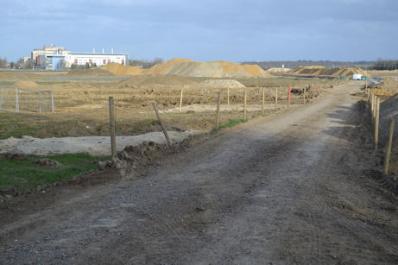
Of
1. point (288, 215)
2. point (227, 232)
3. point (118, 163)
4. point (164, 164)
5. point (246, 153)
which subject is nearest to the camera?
point (227, 232)

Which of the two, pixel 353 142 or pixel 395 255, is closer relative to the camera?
pixel 395 255

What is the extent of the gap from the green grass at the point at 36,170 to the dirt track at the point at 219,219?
1275 mm

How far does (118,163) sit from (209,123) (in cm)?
1300

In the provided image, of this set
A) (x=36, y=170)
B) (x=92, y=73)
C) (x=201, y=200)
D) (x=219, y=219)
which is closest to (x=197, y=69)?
(x=92, y=73)

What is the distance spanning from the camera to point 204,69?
416 feet

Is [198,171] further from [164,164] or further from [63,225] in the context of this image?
[63,225]

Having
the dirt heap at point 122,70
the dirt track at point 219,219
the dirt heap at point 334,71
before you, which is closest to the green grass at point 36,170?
the dirt track at point 219,219

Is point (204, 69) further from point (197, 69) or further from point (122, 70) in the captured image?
point (122, 70)

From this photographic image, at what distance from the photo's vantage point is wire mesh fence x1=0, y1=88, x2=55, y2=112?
37750mm

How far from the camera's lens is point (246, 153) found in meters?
15.6

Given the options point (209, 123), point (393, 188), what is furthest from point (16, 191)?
point (209, 123)

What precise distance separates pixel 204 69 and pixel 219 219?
119m

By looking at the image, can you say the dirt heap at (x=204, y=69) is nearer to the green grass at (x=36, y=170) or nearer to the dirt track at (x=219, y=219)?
the green grass at (x=36, y=170)

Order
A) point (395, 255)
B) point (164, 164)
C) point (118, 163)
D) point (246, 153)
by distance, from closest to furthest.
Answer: point (395, 255), point (118, 163), point (164, 164), point (246, 153)
